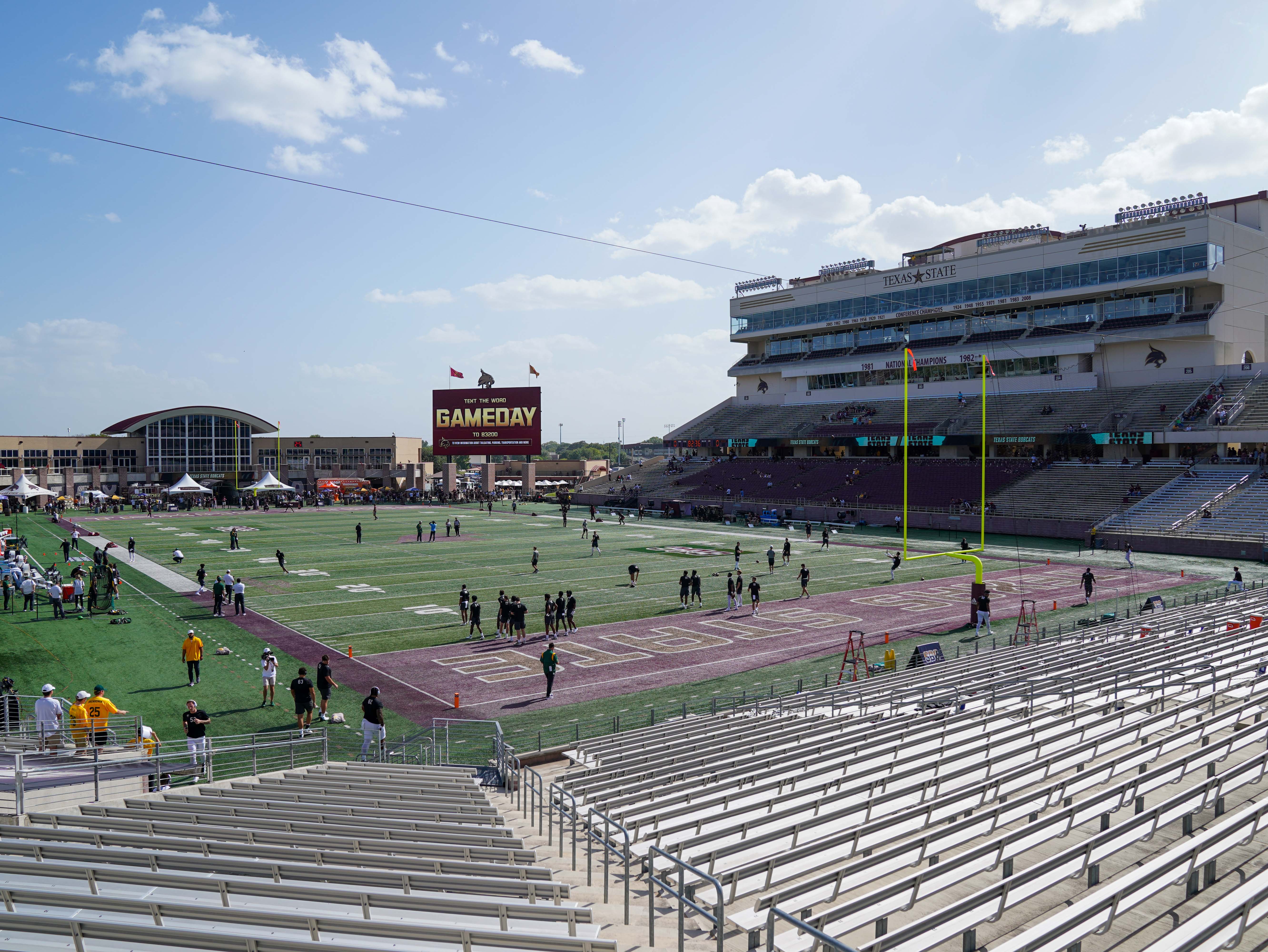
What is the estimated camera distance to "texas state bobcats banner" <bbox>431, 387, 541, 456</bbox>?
257ft

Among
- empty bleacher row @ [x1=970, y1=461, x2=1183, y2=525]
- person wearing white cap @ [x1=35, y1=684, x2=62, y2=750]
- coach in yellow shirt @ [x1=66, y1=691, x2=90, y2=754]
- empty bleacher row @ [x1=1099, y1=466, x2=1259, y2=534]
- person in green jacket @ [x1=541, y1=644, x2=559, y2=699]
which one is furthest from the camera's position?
empty bleacher row @ [x1=970, y1=461, x2=1183, y2=525]

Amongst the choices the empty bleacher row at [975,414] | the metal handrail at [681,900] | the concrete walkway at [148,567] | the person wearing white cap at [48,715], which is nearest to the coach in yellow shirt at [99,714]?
the person wearing white cap at [48,715]

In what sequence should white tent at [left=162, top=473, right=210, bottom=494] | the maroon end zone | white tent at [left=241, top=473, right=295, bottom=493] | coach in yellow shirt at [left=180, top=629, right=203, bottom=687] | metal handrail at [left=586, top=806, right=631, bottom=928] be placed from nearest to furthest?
metal handrail at [left=586, top=806, right=631, bottom=928] < coach in yellow shirt at [left=180, top=629, right=203, bottom=687] < the maroon end zone < white tent at [left=162, top=473, right=210, bottom=494] < white tent at [left=241, top=473, right=295, bottom=493]

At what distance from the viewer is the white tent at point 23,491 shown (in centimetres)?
5456

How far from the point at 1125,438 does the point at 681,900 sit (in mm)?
55595

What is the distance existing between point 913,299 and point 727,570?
149ft

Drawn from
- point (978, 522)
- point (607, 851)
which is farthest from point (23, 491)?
point (607, 851)

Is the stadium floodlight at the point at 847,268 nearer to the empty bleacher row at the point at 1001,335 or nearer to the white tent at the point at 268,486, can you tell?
the empty bleacher row at the point at 1001,335

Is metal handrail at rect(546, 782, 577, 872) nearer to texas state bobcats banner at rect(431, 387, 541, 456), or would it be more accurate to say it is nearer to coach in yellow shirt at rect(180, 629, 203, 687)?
coach in yellow shirt at rect(180, 629, 203, 687)

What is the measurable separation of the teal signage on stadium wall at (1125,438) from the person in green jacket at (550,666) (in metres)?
46.0

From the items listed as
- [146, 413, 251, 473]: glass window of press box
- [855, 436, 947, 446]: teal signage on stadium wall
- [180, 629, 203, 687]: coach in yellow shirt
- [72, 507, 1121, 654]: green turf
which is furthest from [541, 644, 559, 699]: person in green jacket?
[146, 413, 251, 473]: glass window of press box

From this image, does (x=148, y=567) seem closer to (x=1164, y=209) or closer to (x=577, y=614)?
(x=577, y=614)

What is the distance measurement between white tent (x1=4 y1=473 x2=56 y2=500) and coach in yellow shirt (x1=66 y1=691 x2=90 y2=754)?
50093 mm

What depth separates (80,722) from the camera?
12.7 m
